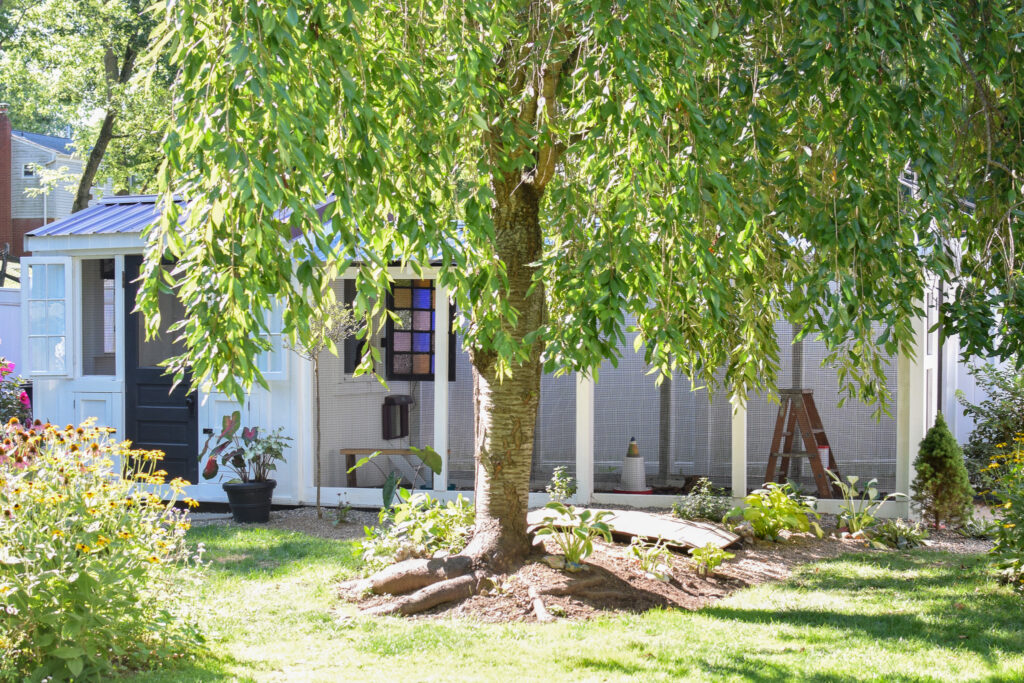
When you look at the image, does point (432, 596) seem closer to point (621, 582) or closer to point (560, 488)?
point (621, 582)

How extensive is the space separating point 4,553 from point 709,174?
3346 mm

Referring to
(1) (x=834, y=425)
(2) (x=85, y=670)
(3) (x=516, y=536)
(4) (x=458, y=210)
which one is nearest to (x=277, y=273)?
(4) (x=458, y=210)

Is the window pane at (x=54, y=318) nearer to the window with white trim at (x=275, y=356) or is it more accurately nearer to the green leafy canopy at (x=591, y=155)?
the window with white trim at (x=275, y=356)

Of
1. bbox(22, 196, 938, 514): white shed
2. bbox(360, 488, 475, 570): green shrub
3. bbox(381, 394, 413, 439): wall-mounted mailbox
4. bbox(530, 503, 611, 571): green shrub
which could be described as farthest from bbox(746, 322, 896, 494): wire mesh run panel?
bbox(360, 488, 475, 570): green shrub

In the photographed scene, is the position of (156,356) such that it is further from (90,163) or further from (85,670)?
(90,163)

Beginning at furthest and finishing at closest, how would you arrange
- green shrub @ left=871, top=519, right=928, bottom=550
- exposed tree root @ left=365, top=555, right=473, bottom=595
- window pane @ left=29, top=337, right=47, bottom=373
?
window pane @ left=29, top=337, right=47, bottom=373 < green shrub @ left=871, top=519, right=928, bottom=550 < exposed tree root @ left=365, top=555, right=473, bottom=595

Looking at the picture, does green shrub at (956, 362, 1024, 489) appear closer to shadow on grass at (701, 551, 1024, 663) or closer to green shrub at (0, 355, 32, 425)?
shadow on grass at (701, 551, 1024, 663)

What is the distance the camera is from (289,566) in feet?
23.0

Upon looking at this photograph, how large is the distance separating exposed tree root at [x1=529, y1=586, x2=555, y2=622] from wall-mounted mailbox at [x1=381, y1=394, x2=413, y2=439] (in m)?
4.52

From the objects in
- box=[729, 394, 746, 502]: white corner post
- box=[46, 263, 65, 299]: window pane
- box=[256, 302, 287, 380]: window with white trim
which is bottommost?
box=[729, 394, 746, 502]: white corner post

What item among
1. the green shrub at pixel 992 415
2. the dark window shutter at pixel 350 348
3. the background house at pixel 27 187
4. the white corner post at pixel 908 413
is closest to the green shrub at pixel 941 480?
the white corner post at pixel 908 413

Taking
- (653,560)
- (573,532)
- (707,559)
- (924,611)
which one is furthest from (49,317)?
(924,611)

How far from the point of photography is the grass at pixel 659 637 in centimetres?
480

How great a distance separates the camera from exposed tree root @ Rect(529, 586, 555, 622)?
5.71m
